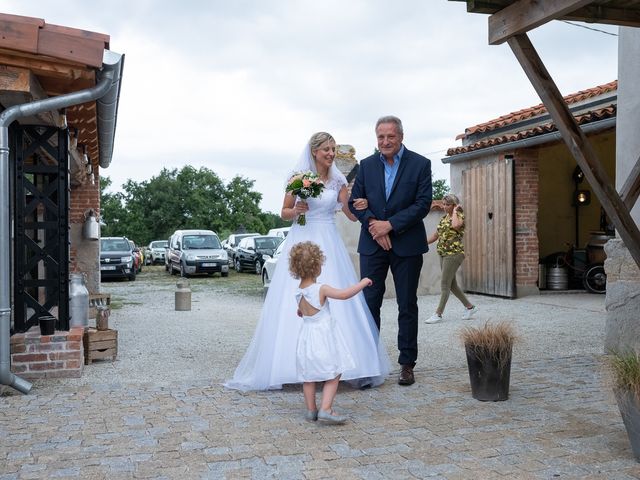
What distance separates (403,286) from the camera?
518 centimetres

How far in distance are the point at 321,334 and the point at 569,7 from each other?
→ 2416 mm

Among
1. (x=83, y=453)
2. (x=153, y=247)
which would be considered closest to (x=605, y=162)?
(x=83, y=453)

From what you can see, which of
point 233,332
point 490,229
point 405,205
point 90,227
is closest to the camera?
point 405,205

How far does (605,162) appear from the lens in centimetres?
1371

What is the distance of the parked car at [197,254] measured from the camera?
21594 mm

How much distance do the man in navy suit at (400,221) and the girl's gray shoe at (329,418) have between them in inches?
47.5

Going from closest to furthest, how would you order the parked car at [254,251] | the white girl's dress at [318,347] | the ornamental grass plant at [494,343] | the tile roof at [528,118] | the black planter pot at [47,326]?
the white girl's dress at [318,347]
the ornamental grass plant at [494,343]
the black planter pot at [47,326]
the tile roof at [528,118]
the parked car at [254,251]

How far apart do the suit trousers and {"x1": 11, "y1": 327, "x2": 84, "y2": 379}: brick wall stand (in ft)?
8.12

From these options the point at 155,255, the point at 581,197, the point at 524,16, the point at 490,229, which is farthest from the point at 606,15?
the point at 155,255

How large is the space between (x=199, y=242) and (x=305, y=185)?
1828cm

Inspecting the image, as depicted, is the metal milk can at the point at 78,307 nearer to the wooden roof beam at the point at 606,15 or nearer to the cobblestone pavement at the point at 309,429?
the cobblestone pavement at the point at 309,429

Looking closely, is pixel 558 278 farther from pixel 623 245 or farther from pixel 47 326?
pixel 47 326

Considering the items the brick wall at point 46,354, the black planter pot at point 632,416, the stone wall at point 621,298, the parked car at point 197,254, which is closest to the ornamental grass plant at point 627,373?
the black planter pot at point 632,416

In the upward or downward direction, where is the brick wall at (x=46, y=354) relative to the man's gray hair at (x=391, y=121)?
downward
